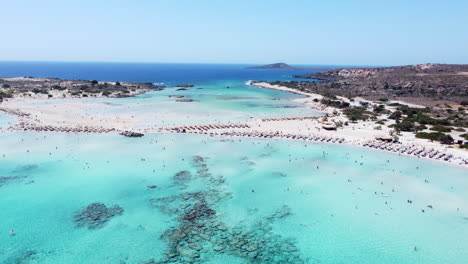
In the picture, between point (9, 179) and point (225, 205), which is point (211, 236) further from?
point (9, 179)

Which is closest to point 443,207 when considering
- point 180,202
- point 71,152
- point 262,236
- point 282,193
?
point 282,193

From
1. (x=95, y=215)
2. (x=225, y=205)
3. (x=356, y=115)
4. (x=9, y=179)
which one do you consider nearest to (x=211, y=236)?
(x=225, y=205)

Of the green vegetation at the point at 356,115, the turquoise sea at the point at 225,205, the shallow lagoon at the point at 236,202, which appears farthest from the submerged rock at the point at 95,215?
the green vegetation at the point at 356,115

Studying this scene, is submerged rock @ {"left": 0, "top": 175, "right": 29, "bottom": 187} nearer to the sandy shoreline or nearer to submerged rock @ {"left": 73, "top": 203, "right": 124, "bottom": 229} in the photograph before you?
submerged rock @ {"left": 73, "top": 203, "right": 124, "bottom": 229}

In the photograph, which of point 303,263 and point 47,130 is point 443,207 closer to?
point 303,263

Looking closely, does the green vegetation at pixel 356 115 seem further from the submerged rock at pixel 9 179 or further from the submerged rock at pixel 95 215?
the submerged rock at pixel 9 179
